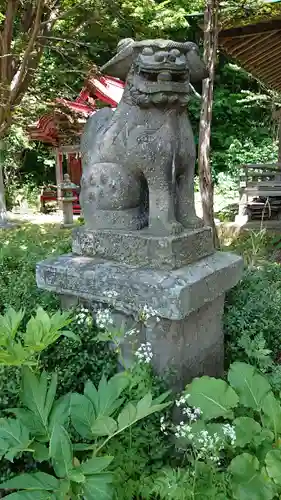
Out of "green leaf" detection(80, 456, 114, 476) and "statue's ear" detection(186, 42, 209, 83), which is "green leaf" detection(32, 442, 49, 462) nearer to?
"green leaf" detection(80, 456, 114, 476)

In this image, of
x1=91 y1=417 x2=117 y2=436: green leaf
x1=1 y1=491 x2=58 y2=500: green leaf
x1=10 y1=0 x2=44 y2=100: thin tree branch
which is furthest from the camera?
x1=10 y1=0 x2=44 y2=100: thin tree branch

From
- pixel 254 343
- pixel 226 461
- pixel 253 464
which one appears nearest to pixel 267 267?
pixel 254 343

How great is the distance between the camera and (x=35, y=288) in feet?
10.0

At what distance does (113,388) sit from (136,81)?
1444 millimetres

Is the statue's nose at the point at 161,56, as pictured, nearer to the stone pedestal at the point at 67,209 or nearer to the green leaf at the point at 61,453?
the green leaf at the point at 61,453

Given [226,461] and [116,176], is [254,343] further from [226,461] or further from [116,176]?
[116,176]

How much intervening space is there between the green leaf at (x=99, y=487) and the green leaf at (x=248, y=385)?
659 millimetres

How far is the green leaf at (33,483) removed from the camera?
4.97 feet

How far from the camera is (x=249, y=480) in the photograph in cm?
159

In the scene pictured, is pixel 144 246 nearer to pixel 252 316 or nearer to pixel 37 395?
pixel 37 395

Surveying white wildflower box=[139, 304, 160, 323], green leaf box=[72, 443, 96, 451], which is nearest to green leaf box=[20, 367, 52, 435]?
green leaf box=[72, 443, 96, 451]

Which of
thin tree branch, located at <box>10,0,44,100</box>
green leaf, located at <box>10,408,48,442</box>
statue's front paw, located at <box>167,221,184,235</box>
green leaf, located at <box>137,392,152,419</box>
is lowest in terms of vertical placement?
green leaf, located at <box>10,408,48,442</box>

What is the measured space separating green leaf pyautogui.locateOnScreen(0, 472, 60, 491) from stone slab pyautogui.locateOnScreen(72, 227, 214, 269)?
109 centimetres

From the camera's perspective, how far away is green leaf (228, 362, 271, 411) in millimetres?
1889
